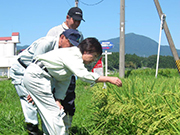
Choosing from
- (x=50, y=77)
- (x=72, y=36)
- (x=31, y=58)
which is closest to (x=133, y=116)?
(x=50, y=77)

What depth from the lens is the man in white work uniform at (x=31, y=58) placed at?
2871 mm

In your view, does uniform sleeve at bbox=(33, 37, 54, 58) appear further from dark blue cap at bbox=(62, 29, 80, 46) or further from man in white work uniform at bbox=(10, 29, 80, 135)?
dark blue cap at bbox=(62, 29, 80, 46)

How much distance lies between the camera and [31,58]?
3070mm

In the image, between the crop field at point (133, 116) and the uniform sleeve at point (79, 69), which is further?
the crop field at point (133, 116)

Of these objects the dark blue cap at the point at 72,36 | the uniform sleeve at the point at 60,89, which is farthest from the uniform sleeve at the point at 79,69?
the uniform sleeve at the point at 60,89

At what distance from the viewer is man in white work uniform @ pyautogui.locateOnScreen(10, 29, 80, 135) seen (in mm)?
2871

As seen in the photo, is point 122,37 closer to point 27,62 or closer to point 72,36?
point 27,62

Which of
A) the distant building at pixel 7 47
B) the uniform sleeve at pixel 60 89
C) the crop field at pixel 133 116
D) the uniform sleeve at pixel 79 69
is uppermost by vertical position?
the distant building at pixel 7 47

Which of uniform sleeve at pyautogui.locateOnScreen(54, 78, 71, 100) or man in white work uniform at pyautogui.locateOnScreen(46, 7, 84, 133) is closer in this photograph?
uniform sleeve at pyautogui.locateOnScreen(54, 78, 71, 100)

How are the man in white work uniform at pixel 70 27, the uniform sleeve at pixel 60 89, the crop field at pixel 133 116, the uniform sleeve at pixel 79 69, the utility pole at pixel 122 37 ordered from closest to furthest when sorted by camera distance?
the uniform sleeve at pixel 79 69, the crop field at pixel 133 116, the uniform sleeve at pixel 60 89, the man in white work uniform at pixel 70 27, the utility pole at pixel 122 37

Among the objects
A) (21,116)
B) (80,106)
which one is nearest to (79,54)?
(21,116)

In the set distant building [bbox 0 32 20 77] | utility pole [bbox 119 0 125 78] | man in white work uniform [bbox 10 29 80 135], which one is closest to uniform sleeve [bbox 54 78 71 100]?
man in white work uniform [bbox 10 29 80 135]

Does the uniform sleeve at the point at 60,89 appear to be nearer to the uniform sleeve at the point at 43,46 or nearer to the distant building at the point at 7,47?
the uniform sleeve at the point at 43,46

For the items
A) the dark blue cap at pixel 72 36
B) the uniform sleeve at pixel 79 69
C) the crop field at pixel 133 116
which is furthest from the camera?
the dark blue cap at pixel 72 36
